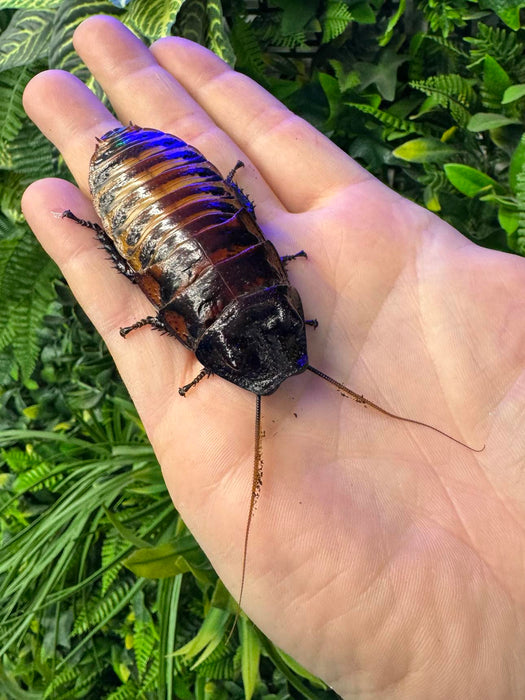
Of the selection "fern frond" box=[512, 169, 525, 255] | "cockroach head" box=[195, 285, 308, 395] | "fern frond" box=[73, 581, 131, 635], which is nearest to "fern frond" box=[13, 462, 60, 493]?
"fern frond" box=[73, 581, 131, 635]

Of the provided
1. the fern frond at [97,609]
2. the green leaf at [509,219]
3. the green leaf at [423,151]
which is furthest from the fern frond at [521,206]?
the fern frond at [97,609]

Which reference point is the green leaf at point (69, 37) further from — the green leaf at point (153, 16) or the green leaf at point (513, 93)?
the green leaf at point (513, 93)

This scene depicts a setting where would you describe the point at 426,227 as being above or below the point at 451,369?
above

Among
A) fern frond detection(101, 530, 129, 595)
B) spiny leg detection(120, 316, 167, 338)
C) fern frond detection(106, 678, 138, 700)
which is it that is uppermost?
spiny leg detection(120, 316, 167, 338)

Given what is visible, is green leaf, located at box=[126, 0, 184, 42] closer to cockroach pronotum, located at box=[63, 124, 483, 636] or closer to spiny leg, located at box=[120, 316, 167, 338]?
cockroach pronotum, located at box=[63, 124, 483, 636]

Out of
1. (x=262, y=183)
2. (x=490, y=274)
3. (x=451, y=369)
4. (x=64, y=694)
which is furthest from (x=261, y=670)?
(x=262, y=183)

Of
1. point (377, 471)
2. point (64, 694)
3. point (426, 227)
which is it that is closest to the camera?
point (377, 471)

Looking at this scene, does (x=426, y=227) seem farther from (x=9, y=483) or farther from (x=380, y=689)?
(x=9, y=483)
